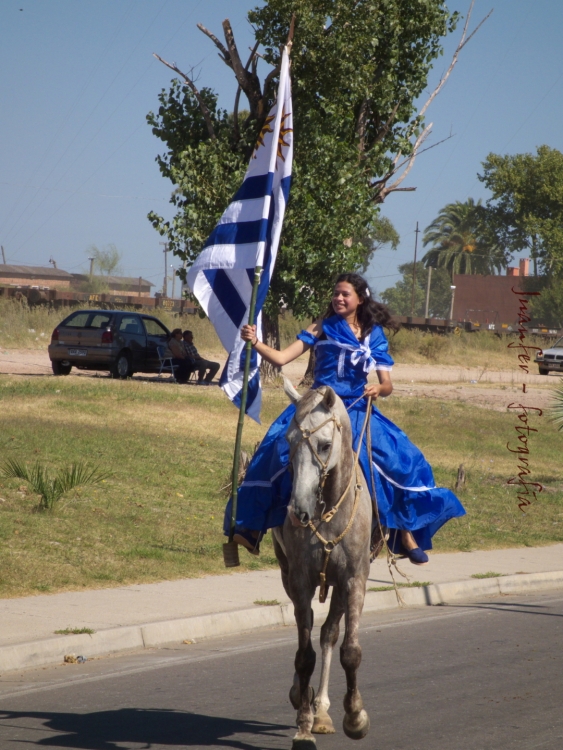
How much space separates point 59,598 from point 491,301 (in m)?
77.3

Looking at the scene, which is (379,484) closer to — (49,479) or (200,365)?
(49,479)

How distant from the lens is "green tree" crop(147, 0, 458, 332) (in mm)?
23875

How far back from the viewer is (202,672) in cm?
702

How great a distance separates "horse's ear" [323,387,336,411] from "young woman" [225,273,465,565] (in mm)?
819

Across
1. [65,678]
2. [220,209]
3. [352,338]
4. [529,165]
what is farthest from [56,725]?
[529,165]

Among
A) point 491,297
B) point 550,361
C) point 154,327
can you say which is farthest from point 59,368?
point 491,297

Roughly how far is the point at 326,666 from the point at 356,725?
0.51m

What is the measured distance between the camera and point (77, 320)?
26484 millimetres

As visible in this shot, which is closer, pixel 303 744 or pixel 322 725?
pixel 303 744

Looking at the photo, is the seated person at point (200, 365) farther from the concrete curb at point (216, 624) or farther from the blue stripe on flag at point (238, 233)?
the blue stripe on flag at point (238, 233)

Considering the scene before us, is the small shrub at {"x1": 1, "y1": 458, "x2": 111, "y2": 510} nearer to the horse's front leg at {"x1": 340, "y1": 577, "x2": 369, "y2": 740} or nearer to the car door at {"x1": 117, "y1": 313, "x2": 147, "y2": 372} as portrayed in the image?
the horse's front leg at {"x1": 340, "y1": 577, "x2": 369, "y2": 740}

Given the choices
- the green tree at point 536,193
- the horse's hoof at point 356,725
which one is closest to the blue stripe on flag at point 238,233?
the horse's hoof at point 356,725

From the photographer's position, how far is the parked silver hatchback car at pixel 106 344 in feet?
83.5

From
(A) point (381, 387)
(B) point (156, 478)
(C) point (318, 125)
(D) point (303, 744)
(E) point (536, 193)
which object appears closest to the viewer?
(D) point (303, 744)
